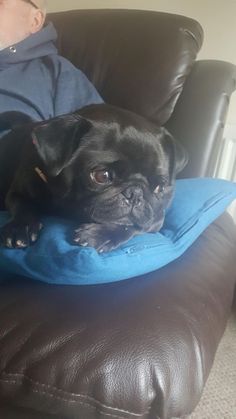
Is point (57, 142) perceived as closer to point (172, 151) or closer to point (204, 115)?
point (172, 151)

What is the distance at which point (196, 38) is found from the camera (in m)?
1.49

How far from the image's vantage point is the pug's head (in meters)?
0.99

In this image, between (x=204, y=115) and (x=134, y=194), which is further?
(x=204, y=115)

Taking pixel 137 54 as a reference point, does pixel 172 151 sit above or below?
below

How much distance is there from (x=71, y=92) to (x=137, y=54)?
0.26 meters

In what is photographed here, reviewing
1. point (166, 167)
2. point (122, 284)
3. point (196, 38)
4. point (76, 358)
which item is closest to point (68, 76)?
point (196, 38)

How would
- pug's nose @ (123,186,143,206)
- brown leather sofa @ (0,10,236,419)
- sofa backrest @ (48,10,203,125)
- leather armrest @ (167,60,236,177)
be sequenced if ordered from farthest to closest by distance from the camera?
1. sofa backrest @ (48,10,203,125)
2. leather armrest @ (167,60,236,177)
3. pug's nose @ (123,186,143,206)
4. brown leather sofa @ (0,10,236,419)

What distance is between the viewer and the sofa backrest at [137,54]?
1.46m

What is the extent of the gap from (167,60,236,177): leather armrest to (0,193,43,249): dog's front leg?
53 centimetres

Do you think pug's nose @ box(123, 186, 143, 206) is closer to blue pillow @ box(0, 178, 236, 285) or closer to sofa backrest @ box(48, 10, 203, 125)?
blue pillow @ box(0, 178, 236, 285)

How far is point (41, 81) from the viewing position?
1558mm

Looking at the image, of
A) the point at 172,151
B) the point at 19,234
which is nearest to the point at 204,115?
the point at 172,151

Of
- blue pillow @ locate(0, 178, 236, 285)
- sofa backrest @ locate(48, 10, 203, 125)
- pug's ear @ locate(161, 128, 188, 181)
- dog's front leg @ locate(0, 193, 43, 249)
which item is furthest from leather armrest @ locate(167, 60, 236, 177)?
dog's front leg @ locate(0, 193, 43, 249)

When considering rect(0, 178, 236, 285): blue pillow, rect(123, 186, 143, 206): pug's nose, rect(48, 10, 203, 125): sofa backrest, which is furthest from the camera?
rect(48, 10, 203, 125): sofa backrest
